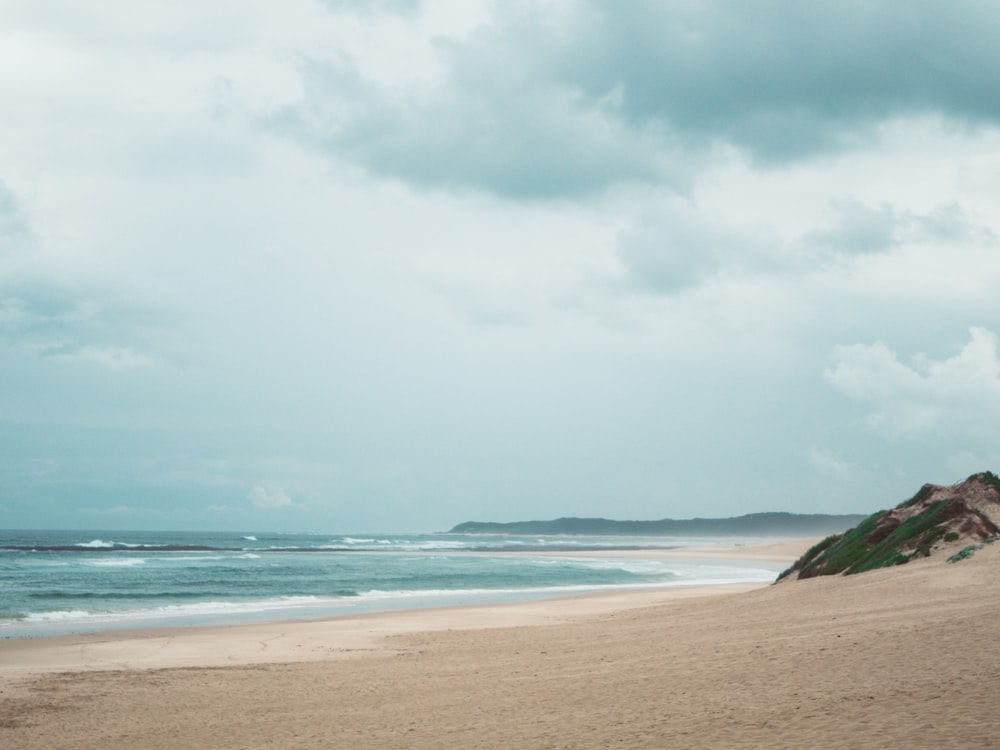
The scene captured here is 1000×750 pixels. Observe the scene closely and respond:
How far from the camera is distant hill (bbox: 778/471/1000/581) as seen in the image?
2242cm

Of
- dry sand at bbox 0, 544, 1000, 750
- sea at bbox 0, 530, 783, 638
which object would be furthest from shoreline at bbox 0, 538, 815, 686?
sea at bbox 0, 530, 783, 638

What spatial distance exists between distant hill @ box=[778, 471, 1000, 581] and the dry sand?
118 inches

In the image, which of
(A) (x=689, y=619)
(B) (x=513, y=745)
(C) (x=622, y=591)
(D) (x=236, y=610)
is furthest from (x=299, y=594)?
(B) (x=513, y=745)

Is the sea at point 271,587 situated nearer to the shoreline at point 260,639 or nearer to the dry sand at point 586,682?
the shoreline at point 260,639

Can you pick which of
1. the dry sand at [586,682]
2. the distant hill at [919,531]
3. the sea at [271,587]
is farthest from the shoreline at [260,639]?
the distant hill at [919,531]

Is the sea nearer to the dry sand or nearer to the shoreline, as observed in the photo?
the shoreline

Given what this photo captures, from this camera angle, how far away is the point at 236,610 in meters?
30.2

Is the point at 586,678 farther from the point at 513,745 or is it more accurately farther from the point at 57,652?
the point at 57,652

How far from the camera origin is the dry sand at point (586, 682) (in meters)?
9.07

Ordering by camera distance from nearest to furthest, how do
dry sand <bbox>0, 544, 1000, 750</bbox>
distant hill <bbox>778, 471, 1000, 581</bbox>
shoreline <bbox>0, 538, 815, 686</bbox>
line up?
dry sand <bbox>0, 544, 1000, 750</bbox>, shoreline <bbox>0, 538, 815, 686</bbox>, distant hill <bbox>778, 471, 1000, 581</bbox>

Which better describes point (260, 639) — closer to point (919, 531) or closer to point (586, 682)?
point (586, 682)

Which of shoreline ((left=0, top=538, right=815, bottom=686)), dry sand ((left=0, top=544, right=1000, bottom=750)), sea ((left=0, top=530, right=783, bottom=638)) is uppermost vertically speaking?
dry sand ((left=0, top=544, right=1000, bottom=750))

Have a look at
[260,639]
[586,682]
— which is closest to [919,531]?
[586,682]

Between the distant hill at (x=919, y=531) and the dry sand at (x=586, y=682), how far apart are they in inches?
118
